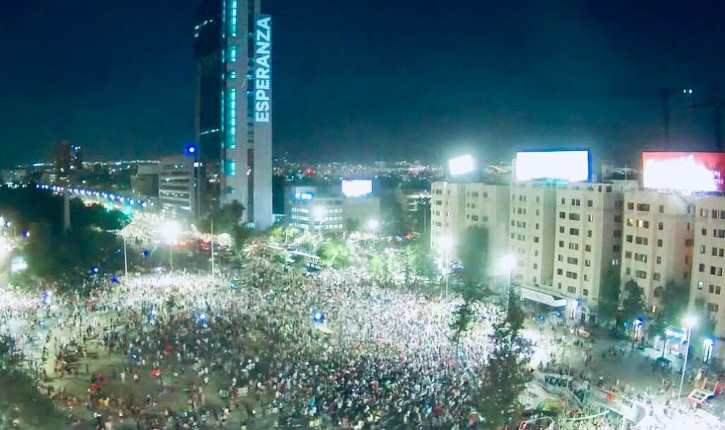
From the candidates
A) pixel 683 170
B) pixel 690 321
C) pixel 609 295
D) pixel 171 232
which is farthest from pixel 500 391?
pixel 171 232

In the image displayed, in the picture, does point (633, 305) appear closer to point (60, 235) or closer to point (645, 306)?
point (645, 306)

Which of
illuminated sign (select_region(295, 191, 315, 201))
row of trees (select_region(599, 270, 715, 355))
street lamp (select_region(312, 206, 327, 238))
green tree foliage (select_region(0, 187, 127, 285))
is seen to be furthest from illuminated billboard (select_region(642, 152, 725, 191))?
illuminated sign (select_region(295, 191, 315, 201))

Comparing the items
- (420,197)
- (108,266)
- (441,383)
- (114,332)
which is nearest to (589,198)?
(441,383)

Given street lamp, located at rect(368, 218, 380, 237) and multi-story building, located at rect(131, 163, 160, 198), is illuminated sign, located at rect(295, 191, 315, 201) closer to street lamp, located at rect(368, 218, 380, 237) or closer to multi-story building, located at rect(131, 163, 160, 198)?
street lamp, located at rect(368, 218, 380, 237)

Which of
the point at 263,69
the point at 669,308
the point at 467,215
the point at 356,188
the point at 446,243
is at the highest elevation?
the point at 263,69

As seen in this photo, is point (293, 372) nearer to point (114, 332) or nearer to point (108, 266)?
point (114, 332)
